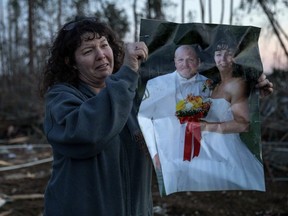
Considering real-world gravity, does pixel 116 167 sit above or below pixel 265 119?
above

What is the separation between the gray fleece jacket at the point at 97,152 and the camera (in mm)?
1515

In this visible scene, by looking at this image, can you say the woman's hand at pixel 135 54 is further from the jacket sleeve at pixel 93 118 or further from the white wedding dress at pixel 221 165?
the white wedding dress at pixel 221 165

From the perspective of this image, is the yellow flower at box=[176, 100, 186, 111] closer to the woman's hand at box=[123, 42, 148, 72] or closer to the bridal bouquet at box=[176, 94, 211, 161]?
the bridal bouquet at box=[176, 94, 211, 161]

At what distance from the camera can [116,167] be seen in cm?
167

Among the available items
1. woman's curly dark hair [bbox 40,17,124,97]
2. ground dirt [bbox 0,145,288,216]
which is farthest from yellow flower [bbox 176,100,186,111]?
ground dirt [bbox 0,145,288,216]

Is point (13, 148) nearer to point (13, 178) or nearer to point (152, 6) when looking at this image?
point (13, 178)

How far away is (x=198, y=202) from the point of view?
5.15m

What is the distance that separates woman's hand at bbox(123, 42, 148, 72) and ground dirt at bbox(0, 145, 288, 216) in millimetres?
3337

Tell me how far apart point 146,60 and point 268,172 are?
502 centimetres

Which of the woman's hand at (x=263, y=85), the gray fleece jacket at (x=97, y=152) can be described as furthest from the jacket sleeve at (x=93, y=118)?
the woman's hand at (x=263, y=85)

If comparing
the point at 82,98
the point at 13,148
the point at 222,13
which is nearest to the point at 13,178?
the point at 13,148

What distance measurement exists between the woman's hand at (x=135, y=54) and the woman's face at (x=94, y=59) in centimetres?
17

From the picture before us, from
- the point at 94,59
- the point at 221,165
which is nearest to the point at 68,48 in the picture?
the point at 94,59

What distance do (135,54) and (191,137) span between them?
1.22 ft
